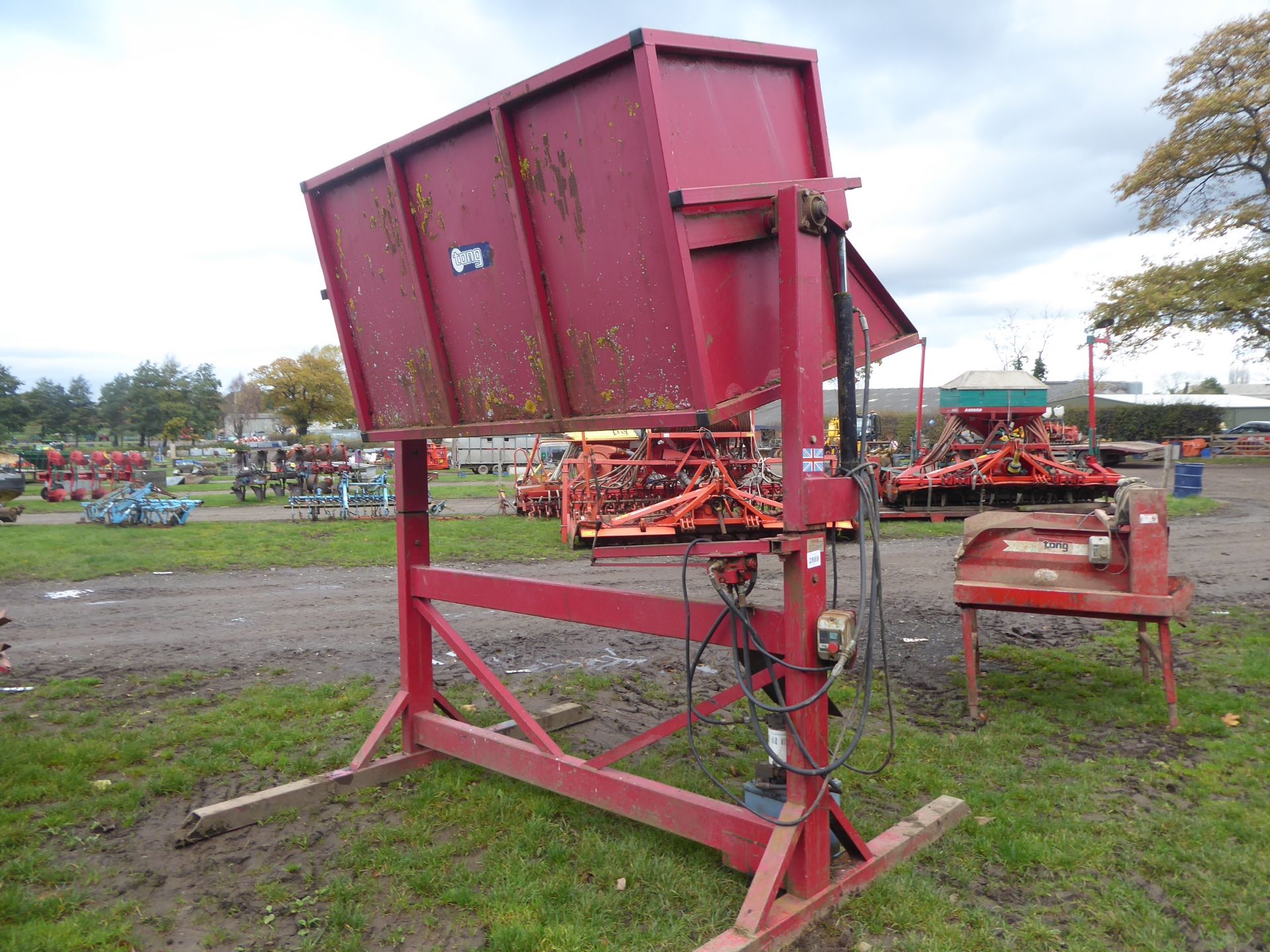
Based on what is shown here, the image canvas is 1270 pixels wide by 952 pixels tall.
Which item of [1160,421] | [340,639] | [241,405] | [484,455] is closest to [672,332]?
[340,639]

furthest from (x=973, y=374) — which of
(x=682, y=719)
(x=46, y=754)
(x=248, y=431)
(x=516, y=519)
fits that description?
(x=248, y=431)

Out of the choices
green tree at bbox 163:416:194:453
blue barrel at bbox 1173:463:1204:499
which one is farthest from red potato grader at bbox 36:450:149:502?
green tree at bbox 163:416:194:453

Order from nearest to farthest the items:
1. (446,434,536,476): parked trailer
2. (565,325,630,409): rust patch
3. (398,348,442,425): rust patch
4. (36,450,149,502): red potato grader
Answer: (565,325,630,409): rust patch < (398,348,442,425): rust patch < (36,450,149,502): red potato grader < (446,434,536,476): parked trailer

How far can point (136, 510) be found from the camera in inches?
Answer: 638

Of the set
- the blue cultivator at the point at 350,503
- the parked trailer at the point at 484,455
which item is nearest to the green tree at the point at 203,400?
the parked trailer at the point at 484,455

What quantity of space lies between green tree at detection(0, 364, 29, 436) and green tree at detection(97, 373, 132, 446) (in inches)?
650

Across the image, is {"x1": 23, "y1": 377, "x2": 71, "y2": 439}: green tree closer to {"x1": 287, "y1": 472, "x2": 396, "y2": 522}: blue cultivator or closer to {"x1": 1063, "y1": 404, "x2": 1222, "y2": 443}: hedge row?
{"x1": 287, "y1": 472, "x2": 396, "y2": 522}: blue cultivator

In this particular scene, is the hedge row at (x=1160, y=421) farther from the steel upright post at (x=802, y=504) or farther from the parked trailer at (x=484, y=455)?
the steel upright post at (x=802, y=504)

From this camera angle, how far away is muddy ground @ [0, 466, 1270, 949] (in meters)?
3.87

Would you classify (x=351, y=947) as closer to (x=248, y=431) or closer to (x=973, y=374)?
(x=973, y=374)

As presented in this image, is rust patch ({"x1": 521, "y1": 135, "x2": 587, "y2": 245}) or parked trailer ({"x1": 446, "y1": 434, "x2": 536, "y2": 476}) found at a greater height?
rust patch ({"x1": 521, "y1": 135, "x2": 587, "y2": 245})

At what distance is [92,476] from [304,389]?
1604 inches

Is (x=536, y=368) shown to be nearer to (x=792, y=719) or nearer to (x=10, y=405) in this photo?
(x=792, y=719)

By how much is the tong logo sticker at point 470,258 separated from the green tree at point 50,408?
243 feet
